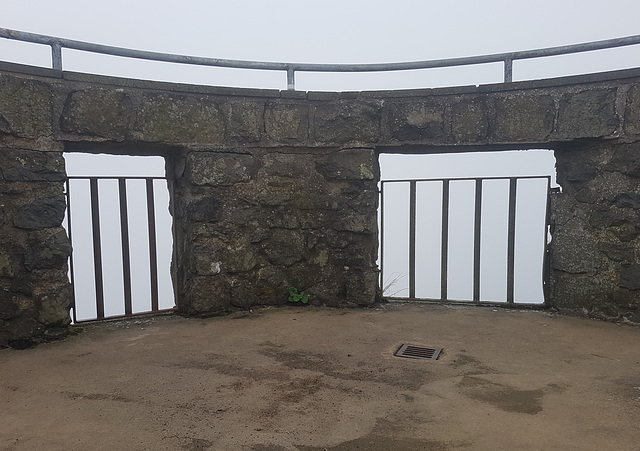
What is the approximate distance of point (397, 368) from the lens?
2.35 m

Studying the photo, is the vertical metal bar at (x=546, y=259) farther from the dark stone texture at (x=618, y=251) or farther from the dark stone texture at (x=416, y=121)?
the dark stone texture at (x=416, y=121)

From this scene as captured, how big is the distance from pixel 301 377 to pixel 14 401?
1.38m

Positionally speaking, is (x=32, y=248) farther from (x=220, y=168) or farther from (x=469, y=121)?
(x=469, y=121)

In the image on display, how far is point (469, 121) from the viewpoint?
3.54m

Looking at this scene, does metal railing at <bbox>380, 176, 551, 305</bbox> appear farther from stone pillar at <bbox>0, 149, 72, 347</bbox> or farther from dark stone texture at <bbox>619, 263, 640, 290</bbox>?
stone pillar at <bbox>0, 149, 72, 347</bbox>

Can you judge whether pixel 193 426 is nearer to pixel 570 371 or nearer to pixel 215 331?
pixel 215 331

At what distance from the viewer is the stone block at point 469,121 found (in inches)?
138

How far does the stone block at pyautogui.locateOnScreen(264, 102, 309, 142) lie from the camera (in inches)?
144

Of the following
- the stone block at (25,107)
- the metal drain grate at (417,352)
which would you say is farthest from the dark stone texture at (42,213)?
the metal drain grate at (417,352)

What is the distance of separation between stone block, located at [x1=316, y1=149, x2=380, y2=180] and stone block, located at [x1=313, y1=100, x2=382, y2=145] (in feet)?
0.38

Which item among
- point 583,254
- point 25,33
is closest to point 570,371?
point 583,254

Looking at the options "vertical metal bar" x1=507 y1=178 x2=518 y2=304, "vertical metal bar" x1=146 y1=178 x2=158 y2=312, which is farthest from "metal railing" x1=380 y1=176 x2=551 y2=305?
"vertical metal bar" x1=146 y1=178 x2=158 y2=312

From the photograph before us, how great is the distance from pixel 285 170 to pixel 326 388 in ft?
7.08

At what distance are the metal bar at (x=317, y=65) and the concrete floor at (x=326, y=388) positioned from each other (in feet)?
6.81
